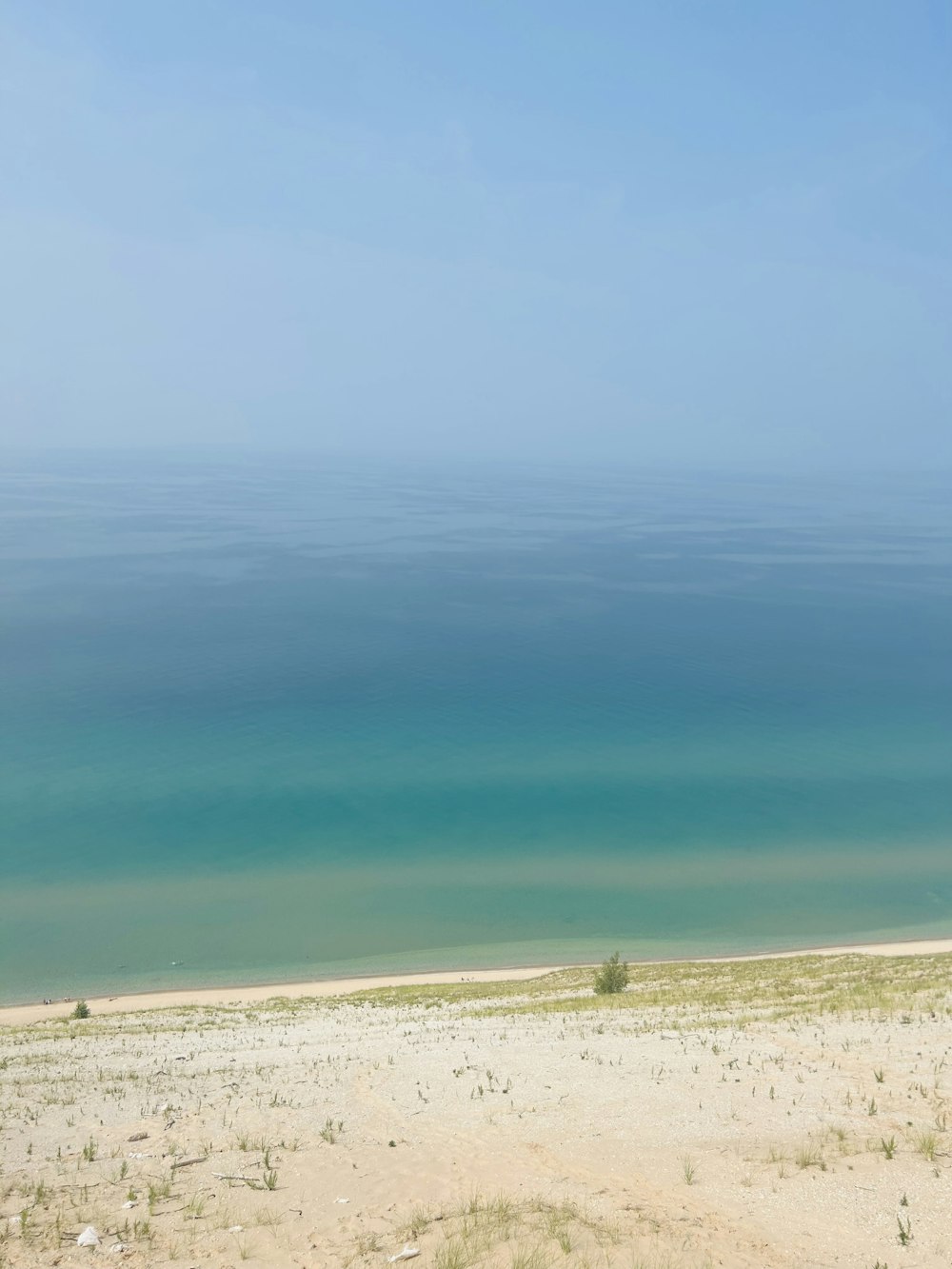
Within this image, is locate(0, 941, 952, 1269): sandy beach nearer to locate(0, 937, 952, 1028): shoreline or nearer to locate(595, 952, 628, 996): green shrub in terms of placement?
locate(595, 952, 628, 996): green shrub

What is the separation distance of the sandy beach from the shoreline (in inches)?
525

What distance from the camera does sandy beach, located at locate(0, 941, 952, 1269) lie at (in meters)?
9.17

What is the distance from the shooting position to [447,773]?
57500mm

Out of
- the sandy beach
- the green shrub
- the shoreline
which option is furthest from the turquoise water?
the sandy beach

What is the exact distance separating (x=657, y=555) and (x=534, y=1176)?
5545 inches

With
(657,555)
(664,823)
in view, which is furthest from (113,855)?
(657,555)

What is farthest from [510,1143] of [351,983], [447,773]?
[447,773]

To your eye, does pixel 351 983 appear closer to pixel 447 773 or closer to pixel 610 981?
pixel 610 981

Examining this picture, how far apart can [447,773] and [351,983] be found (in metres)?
22.0

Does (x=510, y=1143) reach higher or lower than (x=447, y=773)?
lower

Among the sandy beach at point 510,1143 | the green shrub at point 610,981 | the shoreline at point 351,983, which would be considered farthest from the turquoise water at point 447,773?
the sandy beach at point 510,1143

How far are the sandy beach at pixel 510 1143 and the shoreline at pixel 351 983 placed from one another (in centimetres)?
1334

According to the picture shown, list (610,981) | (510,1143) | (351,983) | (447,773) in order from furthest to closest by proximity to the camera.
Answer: (447,773) → (351,983) → (610,981) → (510,1143)

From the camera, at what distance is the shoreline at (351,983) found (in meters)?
33.8
